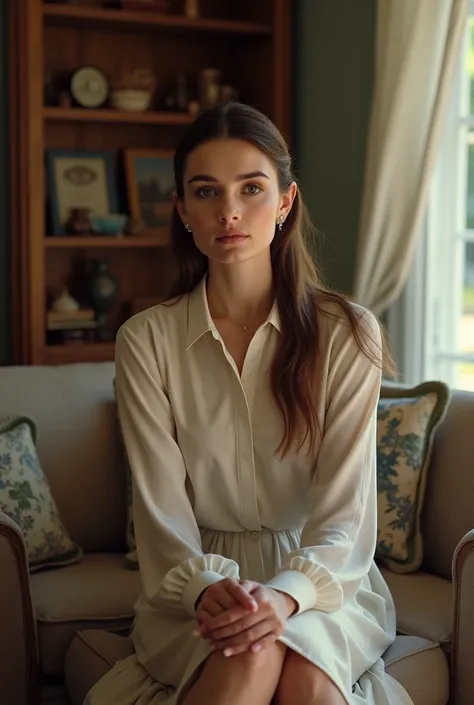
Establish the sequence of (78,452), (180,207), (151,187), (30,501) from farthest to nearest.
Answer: (151,187)
(78,452)
(30,501)
(180,207)

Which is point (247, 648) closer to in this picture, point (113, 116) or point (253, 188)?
point (253, 188)

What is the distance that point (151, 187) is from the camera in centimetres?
390

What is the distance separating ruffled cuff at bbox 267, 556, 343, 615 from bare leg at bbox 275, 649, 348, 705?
10 centimetres

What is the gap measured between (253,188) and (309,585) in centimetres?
72

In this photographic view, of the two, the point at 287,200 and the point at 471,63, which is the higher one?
the point at 471,63

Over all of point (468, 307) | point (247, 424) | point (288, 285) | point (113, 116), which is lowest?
point (247, 424)

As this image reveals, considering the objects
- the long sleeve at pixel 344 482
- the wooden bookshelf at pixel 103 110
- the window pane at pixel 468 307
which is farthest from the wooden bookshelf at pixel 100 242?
the long sleeve at pixel 344 482

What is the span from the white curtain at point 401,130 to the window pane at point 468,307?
0.76ft

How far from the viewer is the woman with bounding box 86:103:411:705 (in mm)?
1916

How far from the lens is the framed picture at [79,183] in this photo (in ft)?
12.2

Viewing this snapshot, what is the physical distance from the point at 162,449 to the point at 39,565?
2.15 ft

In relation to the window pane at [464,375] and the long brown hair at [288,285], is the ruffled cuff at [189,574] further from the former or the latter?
the window pane at [464,375]

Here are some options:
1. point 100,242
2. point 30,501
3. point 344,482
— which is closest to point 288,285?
point 344,482

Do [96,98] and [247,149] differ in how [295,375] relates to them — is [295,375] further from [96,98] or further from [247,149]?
[96,98]
